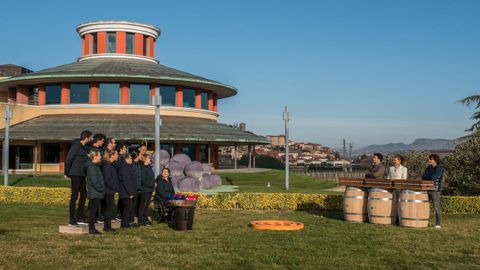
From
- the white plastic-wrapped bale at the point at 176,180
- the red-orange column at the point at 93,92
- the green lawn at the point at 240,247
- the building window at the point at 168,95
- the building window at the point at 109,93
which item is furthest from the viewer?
the building window at the point at 168,95

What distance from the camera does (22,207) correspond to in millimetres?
18094

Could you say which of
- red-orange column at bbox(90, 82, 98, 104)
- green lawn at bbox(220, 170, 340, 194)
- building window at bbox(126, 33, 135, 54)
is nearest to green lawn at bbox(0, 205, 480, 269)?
green lawn at bbox(220, 170, 340, 194)

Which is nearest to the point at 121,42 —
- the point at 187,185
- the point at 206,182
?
the point at 206,182

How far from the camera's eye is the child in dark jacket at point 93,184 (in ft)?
37.4

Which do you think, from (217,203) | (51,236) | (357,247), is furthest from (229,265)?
(217,203)

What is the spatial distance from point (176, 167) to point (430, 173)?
14.6m

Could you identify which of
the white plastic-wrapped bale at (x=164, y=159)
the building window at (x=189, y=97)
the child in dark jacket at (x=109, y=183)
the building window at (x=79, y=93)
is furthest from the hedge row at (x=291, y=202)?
the building window at (x=189, y=97)

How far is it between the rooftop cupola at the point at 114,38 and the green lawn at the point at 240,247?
106ft

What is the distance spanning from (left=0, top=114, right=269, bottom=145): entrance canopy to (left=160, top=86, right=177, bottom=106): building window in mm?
1329

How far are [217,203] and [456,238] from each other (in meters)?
8.95

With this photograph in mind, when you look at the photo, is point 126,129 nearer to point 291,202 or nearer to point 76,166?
point 291,202

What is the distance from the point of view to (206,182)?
28031 mm

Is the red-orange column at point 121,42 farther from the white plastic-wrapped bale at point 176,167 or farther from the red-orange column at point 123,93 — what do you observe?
the white plastic-wrapped bale at point 176,167

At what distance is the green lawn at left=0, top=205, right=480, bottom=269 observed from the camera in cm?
877
